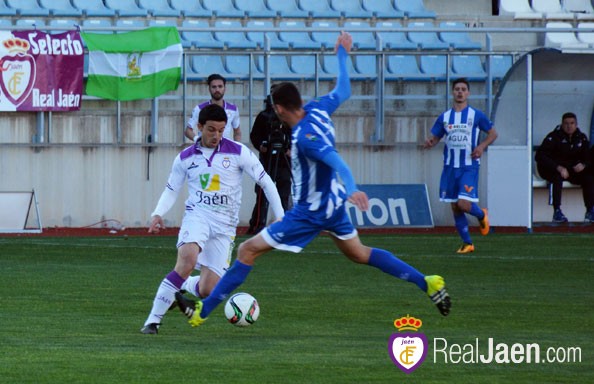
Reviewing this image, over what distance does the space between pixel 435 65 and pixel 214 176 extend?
49.6 ft

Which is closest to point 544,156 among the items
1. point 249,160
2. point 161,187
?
point 161,187

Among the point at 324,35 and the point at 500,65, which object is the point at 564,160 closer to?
the point at 500,65

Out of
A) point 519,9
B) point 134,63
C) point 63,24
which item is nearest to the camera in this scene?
point 134,63

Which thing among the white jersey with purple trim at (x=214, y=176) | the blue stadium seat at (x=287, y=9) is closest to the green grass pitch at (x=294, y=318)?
the white jersey with purple trim at (x=214, y=176)

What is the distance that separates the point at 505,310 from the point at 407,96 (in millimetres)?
12137

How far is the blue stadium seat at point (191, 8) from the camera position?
25.2 meters

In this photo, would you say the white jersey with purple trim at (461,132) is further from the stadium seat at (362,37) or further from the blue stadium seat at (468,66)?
the blue stadium seat at (468,66)

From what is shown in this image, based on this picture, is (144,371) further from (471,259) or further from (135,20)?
(135,20)

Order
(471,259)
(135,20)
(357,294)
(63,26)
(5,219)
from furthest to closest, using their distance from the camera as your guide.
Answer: (135,20), (63,26), (5,219), (471,259), (357,294)

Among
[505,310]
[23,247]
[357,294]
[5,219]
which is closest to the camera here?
Result: [505,310]

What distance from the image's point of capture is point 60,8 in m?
24.6

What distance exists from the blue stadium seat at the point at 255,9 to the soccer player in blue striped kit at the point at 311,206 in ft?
51.9

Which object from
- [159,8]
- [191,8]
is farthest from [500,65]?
[159,8]

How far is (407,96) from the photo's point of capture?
931 inches
